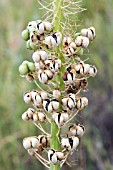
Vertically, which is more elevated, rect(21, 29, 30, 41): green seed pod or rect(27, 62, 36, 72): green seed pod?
rect(21, 29, 30, 41): green seed pod

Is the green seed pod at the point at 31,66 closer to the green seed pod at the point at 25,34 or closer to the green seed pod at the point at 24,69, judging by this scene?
the green seed pod at the point at 24,69

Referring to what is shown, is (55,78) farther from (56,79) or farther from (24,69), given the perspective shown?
(24,69)

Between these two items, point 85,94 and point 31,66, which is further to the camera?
point 85,94

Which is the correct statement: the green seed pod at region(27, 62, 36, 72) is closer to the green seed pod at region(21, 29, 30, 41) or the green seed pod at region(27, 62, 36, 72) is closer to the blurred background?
the green seed pod at region(21, 29, 30, 41)

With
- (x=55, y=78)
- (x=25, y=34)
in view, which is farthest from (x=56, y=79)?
(x=25, y=34)

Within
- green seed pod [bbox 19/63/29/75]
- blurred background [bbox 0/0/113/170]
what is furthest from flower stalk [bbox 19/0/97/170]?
blurred background [bbox 0/0/113/170]

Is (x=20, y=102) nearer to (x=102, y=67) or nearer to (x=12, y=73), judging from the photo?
(x=12, y=73)

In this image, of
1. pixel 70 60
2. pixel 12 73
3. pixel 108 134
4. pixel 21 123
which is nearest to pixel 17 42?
pixel 12 73
